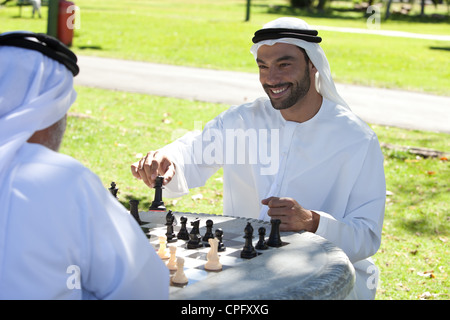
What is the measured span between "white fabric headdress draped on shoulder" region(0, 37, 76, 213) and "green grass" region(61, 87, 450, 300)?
161 inches

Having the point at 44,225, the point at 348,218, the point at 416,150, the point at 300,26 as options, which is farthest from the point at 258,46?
the point at 416,150

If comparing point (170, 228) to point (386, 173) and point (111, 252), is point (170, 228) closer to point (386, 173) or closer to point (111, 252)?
point (111, 252)

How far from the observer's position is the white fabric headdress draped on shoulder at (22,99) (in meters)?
2.27

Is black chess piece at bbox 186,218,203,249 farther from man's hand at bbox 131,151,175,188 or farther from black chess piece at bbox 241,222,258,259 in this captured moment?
man's hand at bbox 131,151,175,188

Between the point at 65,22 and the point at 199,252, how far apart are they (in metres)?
18.0

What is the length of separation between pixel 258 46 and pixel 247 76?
40.8 feet

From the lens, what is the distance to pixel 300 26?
4281 millimetres

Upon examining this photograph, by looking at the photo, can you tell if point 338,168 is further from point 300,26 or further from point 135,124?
point 135,124

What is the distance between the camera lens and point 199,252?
326cm

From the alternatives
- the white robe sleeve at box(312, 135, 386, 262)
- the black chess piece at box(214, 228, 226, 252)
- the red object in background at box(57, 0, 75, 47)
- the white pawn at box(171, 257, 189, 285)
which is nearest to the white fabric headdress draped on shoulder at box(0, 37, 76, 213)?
the white pawn at box(171, 257, 189, 285)

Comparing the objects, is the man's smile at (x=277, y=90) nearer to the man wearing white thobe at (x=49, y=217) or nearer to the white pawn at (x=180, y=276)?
the white pawn at (x=180, y=276)

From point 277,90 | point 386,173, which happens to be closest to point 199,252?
point 277,90

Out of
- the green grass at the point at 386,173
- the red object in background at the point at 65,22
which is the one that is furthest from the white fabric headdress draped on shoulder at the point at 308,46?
the red object in background at the point at 65,22

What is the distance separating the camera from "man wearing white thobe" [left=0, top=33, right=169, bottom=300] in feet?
7.23
